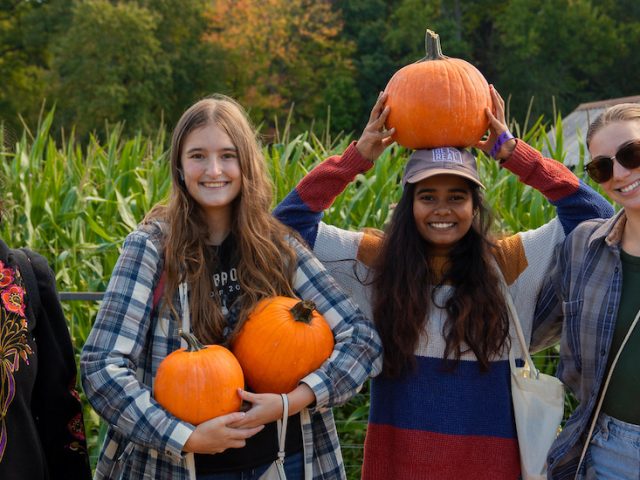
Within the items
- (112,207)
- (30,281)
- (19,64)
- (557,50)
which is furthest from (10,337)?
(557,50)

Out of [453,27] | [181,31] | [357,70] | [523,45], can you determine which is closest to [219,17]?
[181,31]

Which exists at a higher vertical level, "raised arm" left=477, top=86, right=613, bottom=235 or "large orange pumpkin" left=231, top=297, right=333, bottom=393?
"raised arm" left=477, top=86, right=613, bottom=235

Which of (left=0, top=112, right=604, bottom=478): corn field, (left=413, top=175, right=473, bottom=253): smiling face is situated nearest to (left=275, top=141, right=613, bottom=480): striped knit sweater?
(left=413, top=175, right=473, bottom=253): smiling face

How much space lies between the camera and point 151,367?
2.39m

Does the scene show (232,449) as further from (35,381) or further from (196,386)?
(35,381)

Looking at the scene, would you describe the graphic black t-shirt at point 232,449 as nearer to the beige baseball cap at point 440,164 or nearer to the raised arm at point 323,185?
the raised arm at point 323,185

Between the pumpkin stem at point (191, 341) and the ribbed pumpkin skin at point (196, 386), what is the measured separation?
0.04ft

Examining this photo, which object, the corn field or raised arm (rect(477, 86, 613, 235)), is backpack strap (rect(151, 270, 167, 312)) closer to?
raised arm (rect(477, 86, 613, 235))

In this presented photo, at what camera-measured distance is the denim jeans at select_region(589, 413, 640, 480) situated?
2191mm

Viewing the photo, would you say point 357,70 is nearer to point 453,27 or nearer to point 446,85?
point 453,27

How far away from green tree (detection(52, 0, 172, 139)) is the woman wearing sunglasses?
1253 inches

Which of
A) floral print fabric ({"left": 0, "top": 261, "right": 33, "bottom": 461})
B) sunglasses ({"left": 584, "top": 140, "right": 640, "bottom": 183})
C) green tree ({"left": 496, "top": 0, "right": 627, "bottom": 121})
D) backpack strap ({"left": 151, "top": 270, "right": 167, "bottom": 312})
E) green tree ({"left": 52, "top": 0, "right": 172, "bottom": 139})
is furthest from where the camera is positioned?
green tree ({"left": 496, "top": 0, "right": 627, "bottom": 121})

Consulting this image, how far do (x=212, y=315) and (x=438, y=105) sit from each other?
105 cm

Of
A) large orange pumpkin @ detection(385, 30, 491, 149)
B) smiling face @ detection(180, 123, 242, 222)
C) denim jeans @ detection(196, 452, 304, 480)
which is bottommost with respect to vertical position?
denim jeans @ detection(196, 452, 304, 480)
